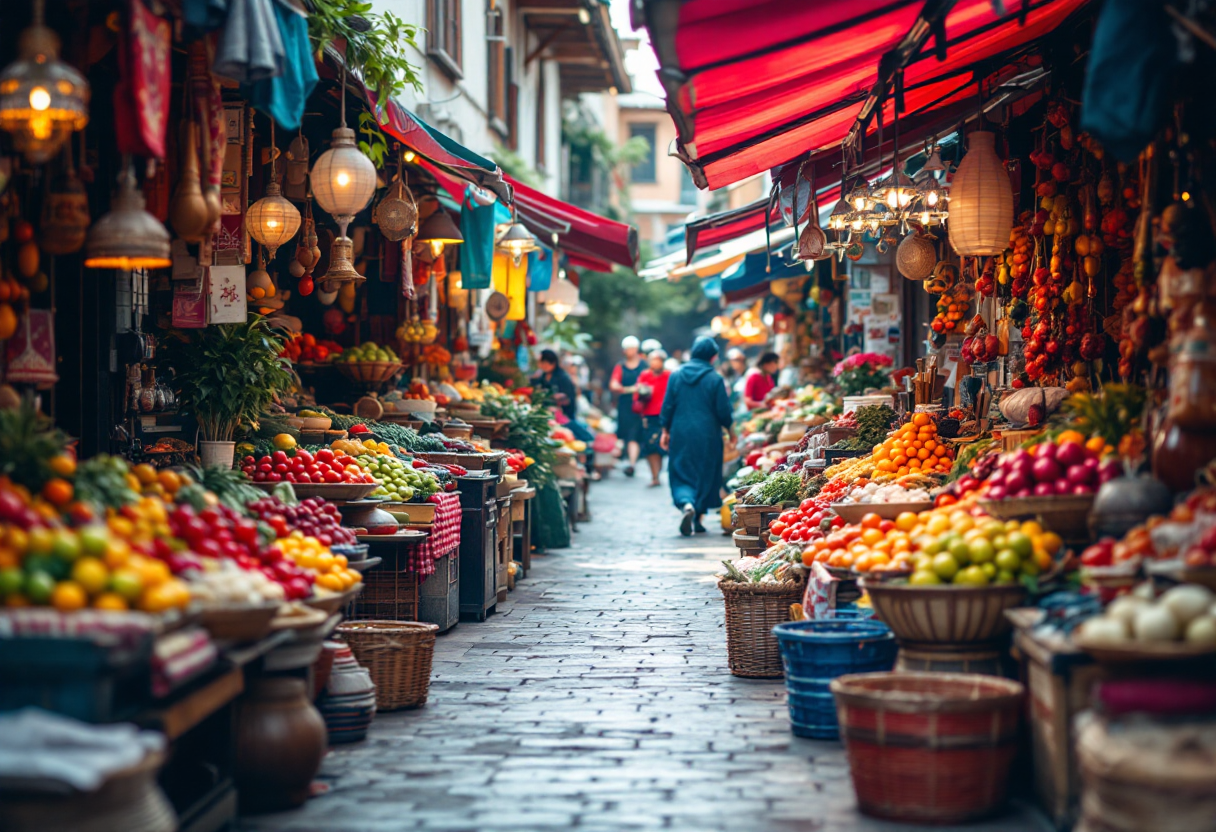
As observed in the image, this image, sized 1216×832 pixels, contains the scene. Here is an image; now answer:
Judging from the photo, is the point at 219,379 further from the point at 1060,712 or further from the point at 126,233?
the point at 1060,712

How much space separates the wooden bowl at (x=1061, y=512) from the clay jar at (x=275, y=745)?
119 inches

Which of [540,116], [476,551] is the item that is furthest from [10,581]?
[540,116]

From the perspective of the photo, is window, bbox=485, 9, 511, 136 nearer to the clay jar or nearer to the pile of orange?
the pile of orange

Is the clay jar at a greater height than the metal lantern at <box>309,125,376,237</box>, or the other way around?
the metal lantern at <box>309,125,376,237</box>

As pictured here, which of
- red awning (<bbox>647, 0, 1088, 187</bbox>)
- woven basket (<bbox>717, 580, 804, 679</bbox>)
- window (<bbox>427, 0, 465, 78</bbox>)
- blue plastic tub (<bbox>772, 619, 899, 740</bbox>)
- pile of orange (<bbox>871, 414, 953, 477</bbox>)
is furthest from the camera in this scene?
window (<bbox>427, 0, 465, 78</bbox>)

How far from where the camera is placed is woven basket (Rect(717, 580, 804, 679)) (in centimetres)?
765

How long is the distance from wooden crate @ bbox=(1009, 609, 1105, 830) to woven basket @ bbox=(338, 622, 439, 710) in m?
3.17

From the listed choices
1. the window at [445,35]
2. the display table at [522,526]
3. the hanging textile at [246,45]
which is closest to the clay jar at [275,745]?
the hanging textile at [246,45]

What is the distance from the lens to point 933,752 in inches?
187

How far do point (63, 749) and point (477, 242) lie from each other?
826 cm

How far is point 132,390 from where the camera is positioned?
7.43m

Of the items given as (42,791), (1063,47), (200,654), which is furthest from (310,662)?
(1063,47)

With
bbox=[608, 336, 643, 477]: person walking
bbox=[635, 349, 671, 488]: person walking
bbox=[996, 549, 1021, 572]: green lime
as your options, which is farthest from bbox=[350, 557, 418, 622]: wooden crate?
bbox=[608, 336, 643, 477]: person walking

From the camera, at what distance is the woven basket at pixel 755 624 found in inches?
301
